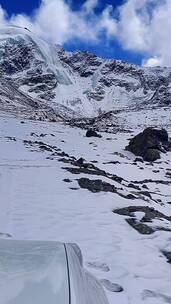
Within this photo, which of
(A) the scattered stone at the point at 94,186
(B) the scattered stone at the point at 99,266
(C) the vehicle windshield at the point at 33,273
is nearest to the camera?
(C) the vehicle windshield at the point at 33,273

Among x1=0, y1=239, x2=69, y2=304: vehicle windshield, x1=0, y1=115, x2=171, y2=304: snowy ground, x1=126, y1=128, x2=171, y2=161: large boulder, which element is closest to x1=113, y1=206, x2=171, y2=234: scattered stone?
x1=0, y1=115, x2=171, y2=304: snowy ground

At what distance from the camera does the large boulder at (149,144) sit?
31266 millimetres

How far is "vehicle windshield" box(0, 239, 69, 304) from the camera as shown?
2467mm

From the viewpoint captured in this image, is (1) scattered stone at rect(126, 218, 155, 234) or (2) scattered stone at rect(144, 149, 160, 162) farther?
(2) scattered stone at rect(144, 149, 160, 162)

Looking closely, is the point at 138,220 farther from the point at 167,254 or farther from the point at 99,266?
the point at 99,266

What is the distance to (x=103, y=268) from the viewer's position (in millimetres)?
6223

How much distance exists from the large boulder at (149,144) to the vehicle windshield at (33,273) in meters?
27.4

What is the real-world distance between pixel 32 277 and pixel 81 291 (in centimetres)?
33

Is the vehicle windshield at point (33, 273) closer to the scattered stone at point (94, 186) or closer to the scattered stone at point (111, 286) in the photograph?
the scattered stone at point (111, 286)

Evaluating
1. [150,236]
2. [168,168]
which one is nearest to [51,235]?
[150,236]

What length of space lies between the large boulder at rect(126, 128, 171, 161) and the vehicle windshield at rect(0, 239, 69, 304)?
2741cm

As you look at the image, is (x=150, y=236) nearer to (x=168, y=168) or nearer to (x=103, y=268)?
(x=103, y=268)

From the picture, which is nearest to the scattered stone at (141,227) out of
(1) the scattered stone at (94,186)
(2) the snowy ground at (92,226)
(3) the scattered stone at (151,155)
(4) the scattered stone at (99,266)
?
(2) the snowy ground at (92,226)

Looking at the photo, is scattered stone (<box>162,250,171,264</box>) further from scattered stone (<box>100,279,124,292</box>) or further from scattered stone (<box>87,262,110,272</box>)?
scattered stone (<box>100,279,124,292</box>)
